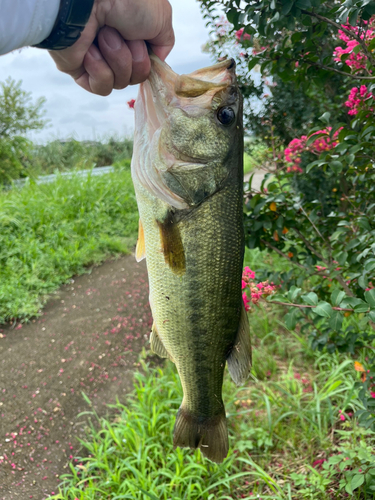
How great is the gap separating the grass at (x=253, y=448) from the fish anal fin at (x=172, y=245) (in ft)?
4.93

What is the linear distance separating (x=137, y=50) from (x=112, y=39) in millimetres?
91

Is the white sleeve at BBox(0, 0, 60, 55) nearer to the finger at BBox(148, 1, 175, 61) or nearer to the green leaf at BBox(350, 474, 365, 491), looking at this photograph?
the finger at BBox(148, 1, 175, 61)

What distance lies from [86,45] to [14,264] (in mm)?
4728

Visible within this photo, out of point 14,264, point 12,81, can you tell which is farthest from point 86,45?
point 12,81

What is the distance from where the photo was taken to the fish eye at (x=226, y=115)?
136cm

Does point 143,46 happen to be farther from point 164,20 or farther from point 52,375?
point 52,375

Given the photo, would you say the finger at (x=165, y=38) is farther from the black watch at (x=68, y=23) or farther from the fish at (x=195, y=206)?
the black watch at (x=68, y=23)

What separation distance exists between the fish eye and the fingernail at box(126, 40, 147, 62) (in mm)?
323

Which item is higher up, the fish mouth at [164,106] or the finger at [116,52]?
the finger at [116,52]

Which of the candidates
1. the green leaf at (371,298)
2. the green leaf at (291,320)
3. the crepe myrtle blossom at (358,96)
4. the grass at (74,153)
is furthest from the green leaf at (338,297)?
the grass at (74,153)

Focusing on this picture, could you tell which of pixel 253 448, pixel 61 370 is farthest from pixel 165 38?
pixel 61 370

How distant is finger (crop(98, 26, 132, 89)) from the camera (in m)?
1.28

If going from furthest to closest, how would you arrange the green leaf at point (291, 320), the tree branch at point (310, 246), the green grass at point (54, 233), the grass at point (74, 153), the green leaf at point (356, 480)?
the grass at point (74, 153), the green grass at point (54, 233), the tree branch at point (310, 246), the green leaf at point (356, 480), the green leaf at point (291, 320)

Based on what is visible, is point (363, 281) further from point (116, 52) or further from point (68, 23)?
point (68, 23)
